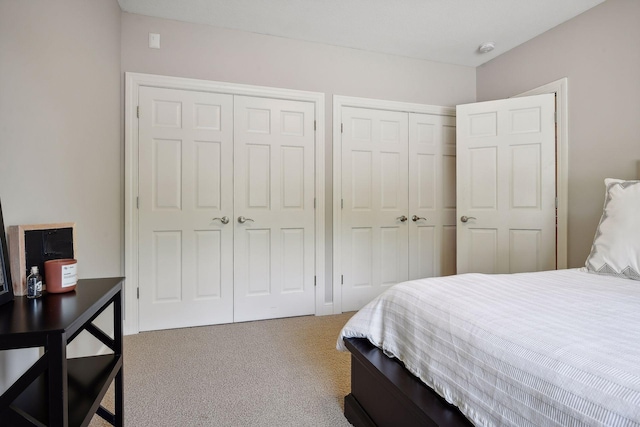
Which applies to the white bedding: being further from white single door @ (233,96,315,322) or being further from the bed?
white single door @ (233,96,315,322)

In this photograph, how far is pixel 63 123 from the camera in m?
1.55

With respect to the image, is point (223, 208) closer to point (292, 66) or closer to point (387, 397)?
point (292, 66)

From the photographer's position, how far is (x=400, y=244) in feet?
10.8

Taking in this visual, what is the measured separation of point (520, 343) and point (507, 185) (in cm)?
256

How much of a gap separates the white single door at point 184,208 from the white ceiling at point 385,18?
612mm

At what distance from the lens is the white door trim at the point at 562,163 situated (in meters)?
2.69

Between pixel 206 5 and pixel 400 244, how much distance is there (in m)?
2.65

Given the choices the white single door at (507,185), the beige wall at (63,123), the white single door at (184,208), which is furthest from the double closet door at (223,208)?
the white single door at (507,185)

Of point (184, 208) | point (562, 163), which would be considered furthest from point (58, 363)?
point (562, 163)

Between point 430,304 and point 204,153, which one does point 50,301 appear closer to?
point 430,304

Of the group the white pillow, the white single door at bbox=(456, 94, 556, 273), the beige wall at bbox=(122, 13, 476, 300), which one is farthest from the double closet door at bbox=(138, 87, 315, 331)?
the white pillow

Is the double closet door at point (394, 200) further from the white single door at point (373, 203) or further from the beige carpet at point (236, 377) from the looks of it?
the beige carpet at point (236, 377)

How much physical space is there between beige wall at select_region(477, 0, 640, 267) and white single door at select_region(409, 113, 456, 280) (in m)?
0.96

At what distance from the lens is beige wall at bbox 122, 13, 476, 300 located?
2614mm
